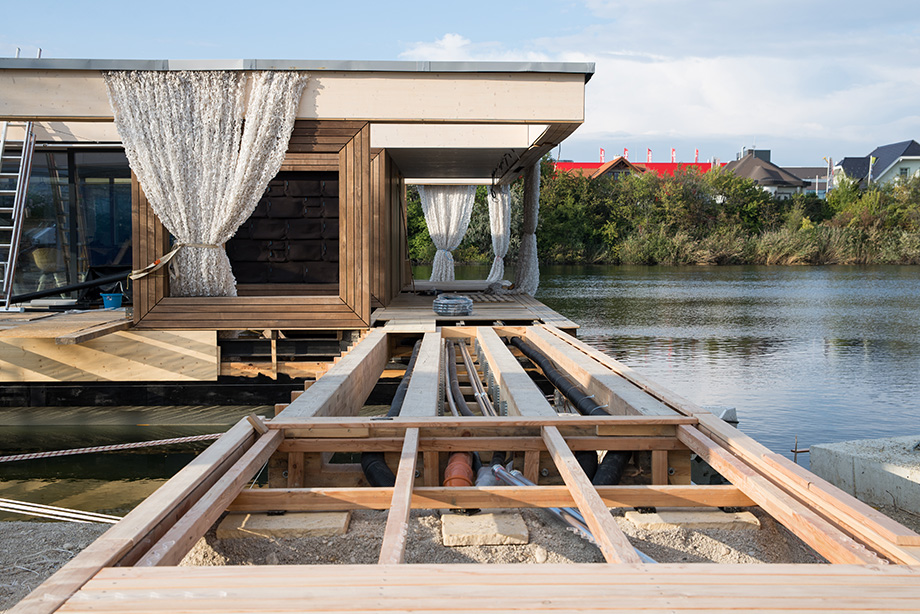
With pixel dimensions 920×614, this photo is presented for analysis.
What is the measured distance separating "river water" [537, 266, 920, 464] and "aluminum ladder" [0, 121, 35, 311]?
7.94 m

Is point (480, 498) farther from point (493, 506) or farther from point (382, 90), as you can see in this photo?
point (382, 90)

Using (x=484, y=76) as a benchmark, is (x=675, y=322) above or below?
below

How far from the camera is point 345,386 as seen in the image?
4289mm

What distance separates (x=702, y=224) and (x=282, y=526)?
4235 centimetres

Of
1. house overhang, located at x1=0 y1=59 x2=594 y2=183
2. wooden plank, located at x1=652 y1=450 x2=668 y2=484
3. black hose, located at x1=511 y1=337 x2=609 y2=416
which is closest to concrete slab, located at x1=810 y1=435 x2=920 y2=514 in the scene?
black hose, located at x1=511 y1=337 x2=609 y2=416

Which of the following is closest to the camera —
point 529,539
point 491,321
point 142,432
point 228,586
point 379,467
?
point 228,586

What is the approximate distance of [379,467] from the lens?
304 cm

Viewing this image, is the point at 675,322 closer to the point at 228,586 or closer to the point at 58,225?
the point at 58,225

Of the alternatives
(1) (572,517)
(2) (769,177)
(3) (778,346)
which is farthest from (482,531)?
(2) (769,177)

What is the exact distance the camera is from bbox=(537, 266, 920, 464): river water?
7668 millimetres

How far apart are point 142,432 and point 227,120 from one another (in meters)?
3.10

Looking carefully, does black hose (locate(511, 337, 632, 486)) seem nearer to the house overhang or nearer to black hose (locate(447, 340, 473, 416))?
black hose (locate(447, 340, 473, 416))


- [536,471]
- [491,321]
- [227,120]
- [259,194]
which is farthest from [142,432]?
[536,471]

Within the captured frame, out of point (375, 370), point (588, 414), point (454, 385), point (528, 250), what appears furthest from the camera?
point (528, 250)
